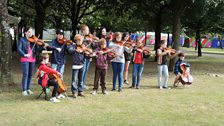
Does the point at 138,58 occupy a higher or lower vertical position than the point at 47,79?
higher

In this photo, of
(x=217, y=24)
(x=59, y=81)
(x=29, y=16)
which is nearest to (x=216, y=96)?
(x=59, y=81)

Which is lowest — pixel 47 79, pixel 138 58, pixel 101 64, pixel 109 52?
pixel 47 79

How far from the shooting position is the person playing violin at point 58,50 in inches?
368

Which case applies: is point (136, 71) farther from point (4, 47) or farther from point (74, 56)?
point (4, 47)

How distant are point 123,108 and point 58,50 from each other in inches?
99.3

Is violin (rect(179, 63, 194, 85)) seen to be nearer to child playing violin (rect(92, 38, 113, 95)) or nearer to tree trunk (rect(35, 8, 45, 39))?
child playing violin (rect(92, 38, 113, 95))

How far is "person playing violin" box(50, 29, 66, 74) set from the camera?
30.6ft

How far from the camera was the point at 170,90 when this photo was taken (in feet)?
35.4

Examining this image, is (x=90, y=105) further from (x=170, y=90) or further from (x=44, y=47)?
(x=170, y=90)

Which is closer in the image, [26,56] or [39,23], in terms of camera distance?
[26,56]

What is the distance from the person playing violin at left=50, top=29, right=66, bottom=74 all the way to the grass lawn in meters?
0.94

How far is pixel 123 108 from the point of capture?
26.0 ft

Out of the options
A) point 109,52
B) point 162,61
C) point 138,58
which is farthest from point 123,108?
point 162,61

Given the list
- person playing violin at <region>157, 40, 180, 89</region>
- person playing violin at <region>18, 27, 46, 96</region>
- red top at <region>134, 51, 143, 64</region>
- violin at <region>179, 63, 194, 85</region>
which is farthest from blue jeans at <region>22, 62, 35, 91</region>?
violin at <region>179, 63, 194, 85</region>
